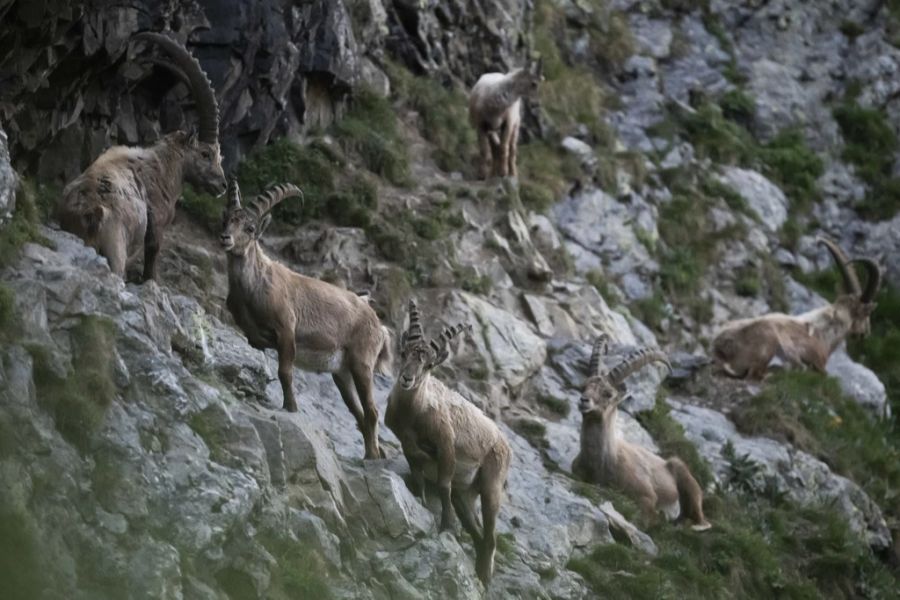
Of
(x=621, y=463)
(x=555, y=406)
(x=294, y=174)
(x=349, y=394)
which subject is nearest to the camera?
(x=349, y=394)

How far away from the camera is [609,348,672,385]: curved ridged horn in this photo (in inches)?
697

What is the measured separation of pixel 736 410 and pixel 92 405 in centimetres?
1176

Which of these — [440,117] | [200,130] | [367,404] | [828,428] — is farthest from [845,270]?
[367,404]

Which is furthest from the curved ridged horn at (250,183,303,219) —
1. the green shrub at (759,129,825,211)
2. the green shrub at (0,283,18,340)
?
the green shrub at (759,129,825,211)

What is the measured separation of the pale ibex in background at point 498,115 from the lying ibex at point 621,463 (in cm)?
430

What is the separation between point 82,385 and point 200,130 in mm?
4419

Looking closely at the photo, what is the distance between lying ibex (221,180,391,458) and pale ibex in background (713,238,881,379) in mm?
9785

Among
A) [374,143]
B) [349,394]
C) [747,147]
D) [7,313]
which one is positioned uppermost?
[7,313]

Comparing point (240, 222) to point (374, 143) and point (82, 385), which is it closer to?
point (82, 385)

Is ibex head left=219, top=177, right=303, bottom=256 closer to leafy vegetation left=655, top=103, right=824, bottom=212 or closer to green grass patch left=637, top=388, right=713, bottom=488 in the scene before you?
green grass patch left=637, top=388, right=713, bottom=488

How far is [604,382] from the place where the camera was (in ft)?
57.3

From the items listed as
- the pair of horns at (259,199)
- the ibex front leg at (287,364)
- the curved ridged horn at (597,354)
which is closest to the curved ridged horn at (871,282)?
the curved ridged horn at (597,354)

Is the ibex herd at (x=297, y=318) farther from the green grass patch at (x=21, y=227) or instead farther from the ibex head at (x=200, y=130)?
the green grass patch at (x=21, y=227)

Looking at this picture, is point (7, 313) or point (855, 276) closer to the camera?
point (7, 313)
